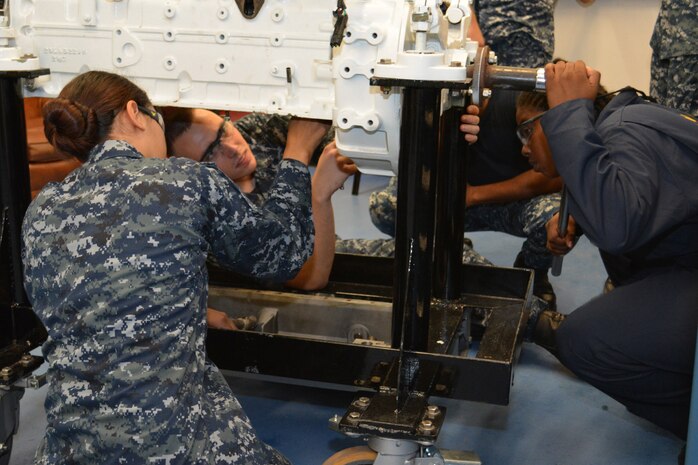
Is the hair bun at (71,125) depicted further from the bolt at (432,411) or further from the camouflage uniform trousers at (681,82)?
the camouflage uniform trousers at (681,82)

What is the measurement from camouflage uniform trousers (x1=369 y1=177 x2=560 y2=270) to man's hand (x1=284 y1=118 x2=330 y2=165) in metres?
1.20

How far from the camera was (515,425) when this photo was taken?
2.60m

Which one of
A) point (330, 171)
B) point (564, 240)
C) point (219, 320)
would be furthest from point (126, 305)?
point (564, 240)

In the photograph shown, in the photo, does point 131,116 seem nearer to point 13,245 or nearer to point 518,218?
point 13,245

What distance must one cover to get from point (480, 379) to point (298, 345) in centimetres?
45

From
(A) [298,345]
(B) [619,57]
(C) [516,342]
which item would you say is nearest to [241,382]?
(A) [298,345]

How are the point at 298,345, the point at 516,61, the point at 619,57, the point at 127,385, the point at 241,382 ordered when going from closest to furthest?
the point at 127,385 < the point at 298,345 < the point at 241,382 < the point at 516,61 < the point at 619,57

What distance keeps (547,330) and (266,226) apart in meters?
1.42

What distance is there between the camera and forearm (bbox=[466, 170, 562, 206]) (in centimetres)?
334

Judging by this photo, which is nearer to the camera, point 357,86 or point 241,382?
point 357,86

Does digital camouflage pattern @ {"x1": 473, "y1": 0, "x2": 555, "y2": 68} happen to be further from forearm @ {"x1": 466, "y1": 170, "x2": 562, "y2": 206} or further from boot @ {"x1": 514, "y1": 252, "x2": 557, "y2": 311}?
boot @ {"x1": 514, "y1": 252, "x2": 557, "y2": 311}

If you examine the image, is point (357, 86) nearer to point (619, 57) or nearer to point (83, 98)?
point (83, 98)

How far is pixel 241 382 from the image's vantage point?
9.37ft

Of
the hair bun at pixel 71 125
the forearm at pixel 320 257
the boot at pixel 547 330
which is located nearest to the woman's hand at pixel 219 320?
the forearm at pixel 320 257
